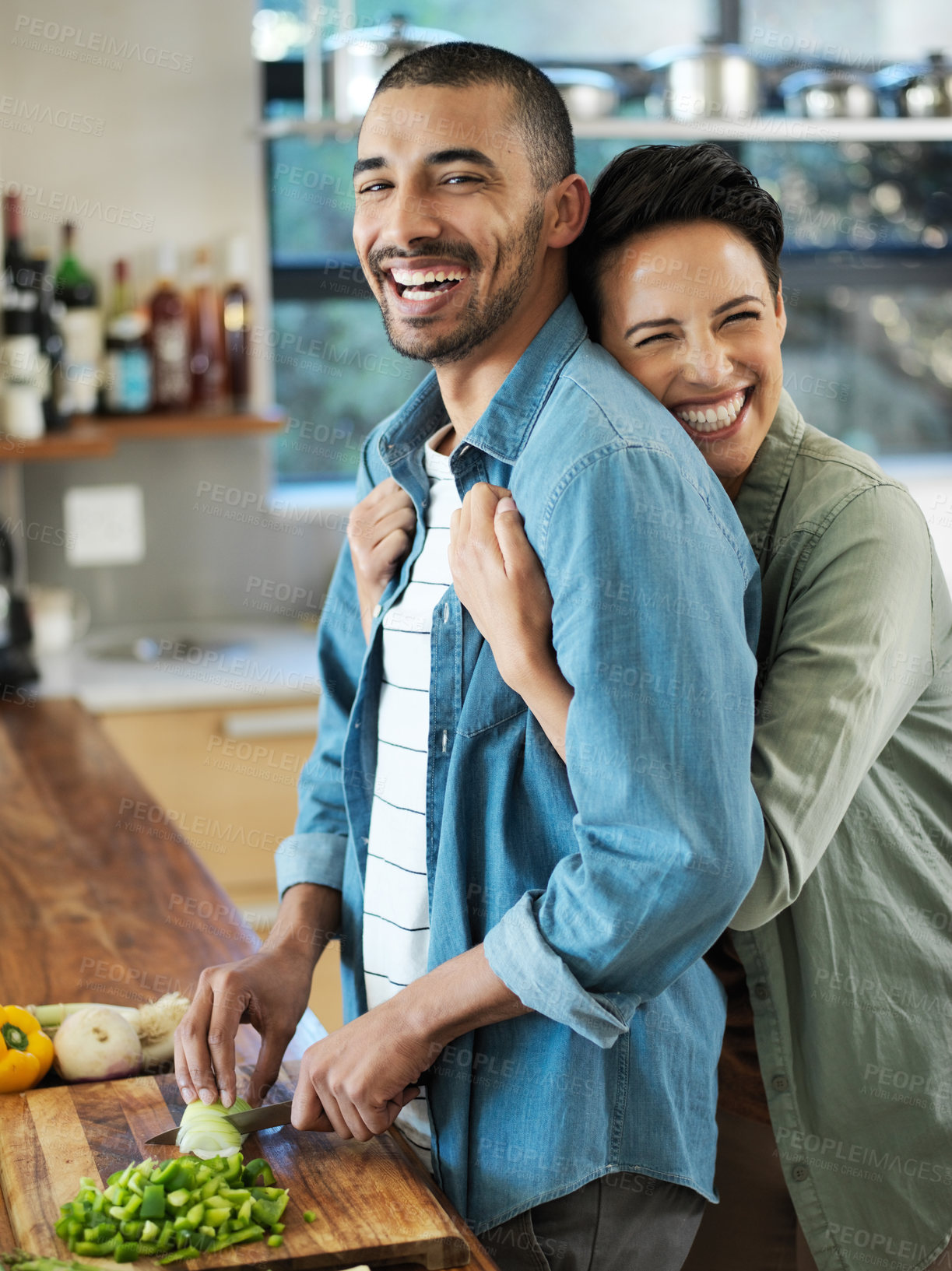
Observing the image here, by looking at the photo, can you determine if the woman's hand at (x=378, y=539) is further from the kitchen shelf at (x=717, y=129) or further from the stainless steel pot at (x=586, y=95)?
the stainless steel pot at (x=586, y=95)

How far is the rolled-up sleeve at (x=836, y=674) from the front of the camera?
0.98 metres

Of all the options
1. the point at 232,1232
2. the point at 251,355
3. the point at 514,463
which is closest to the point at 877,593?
the point at 514,463

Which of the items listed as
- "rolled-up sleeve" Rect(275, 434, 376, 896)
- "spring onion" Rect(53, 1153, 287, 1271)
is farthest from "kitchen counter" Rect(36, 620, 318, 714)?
"spring onion" Rect(53, 1153, 287, 1271)

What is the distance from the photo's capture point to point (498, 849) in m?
0.98

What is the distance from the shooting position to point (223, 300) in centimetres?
312

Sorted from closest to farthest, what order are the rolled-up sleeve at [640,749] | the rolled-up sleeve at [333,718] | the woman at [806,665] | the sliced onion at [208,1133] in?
the rolled-up sleeve at [640,749]
the sliced onion at [208,1133]
the woman at [806,665]
the rolled-up sleeve at [333,718]

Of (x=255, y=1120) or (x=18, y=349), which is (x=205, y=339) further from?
(x=255, y=1120)

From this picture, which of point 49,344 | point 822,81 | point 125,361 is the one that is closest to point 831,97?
point 822,81

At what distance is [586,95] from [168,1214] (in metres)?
2.75

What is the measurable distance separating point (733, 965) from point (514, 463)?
0.51 meters

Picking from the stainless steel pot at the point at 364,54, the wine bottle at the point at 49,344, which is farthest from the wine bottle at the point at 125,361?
the stainless steel pot at the point at 364,54

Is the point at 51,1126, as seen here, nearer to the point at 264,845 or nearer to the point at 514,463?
the point at 514,463

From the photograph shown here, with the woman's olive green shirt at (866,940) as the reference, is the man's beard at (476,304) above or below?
above

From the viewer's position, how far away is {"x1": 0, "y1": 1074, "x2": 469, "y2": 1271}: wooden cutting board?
2.88 ft
